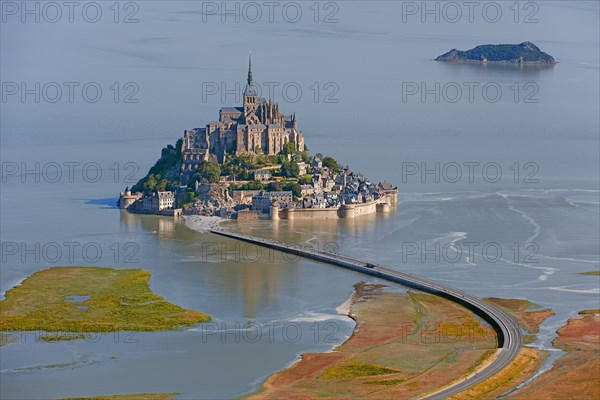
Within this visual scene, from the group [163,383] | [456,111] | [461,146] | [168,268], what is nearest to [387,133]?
[461,146]

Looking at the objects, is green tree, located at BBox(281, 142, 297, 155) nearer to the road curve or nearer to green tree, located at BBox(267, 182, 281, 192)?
green tree, located at BBox(267, 182, 281, 192)

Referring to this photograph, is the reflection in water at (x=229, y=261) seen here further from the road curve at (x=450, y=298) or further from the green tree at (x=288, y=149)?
the green tree at (x=288, y=149)

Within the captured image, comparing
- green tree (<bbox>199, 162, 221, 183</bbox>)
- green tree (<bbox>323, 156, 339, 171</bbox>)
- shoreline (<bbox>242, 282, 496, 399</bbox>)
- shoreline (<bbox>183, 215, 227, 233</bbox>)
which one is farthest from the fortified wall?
shoreline (<bbox>242, 282, 496, 399</bbox>)

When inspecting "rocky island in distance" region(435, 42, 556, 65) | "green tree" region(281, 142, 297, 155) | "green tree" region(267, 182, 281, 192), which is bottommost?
"green tree" region(267, 182, 281, 192)

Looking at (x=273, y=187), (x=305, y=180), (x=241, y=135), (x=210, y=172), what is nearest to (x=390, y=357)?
(x=273, y=187)

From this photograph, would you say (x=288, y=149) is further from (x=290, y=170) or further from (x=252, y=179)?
(x=252, y=179)

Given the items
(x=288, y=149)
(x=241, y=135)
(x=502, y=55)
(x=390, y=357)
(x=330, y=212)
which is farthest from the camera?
(x=502, y=55)

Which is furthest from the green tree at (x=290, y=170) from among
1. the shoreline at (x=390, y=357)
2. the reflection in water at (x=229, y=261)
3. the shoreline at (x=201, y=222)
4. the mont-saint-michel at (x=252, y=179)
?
the shoreline at (x=390, y=357)

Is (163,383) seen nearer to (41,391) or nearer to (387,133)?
(41,391)
